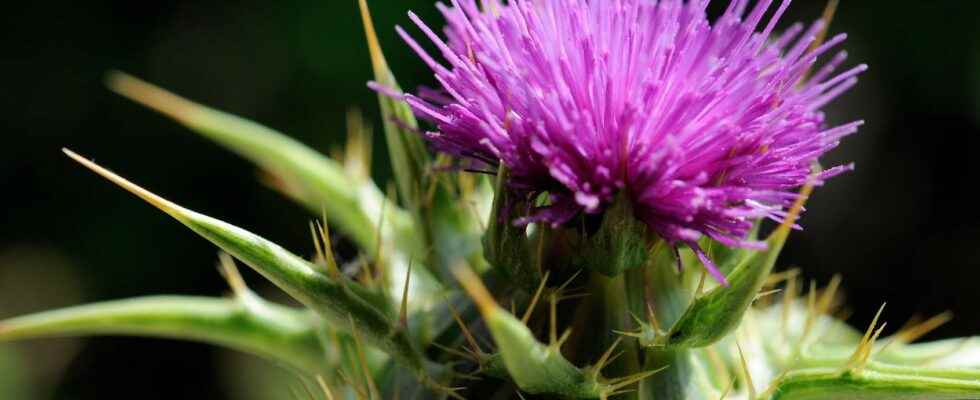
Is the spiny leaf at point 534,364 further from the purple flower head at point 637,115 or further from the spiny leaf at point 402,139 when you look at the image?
the spiny leaf at point 402,139

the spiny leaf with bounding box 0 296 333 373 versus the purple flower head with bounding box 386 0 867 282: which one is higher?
the purple flower head with bounding box 386 0 867 282

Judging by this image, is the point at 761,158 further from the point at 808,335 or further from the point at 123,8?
the point at 123,8

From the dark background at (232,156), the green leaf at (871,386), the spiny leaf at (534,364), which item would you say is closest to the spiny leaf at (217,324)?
the spiny leaf at (534,364)

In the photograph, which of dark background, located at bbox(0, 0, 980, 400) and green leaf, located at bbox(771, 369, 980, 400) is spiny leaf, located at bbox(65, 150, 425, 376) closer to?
green leaf, located at bbox(771, 369, 980, 400)

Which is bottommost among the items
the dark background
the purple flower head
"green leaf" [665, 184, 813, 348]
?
the dark background

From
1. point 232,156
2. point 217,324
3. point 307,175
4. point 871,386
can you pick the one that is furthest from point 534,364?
point 232,156

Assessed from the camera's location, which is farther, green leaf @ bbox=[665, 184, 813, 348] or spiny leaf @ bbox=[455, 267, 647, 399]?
green leaf @ bbox=[665, 184, 813, 348]

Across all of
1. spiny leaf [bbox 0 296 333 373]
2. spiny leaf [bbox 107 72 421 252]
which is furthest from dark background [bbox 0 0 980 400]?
spiny leaf [bbox 0 296 333 373]
